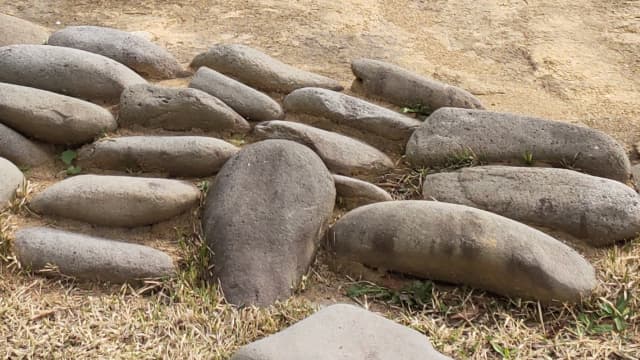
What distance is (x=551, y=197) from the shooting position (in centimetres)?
276

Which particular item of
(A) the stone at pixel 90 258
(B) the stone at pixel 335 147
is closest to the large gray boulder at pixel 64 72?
(B) the stone at pixel 335 147

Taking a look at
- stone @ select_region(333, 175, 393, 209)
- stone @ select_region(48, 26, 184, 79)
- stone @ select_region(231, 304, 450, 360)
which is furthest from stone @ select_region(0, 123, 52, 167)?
stone @ select_region(231, 304, 450, 360)

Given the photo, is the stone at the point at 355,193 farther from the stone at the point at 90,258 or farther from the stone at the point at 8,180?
the stone at the point at 8,180

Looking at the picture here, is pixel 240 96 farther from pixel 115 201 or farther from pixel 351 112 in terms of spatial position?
pixel 115 201

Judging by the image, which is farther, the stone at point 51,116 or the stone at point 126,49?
the stone at point 126,49

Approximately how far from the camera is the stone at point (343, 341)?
82.5 inches

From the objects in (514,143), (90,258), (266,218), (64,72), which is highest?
(64,72)

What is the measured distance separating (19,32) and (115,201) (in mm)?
1415

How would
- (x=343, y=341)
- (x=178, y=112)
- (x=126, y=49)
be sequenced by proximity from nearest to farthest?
1. (x=343, y=341)
2. (x=178, y=112)
3. (x=126, y=49)

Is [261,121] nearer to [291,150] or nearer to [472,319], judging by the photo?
[291,150]

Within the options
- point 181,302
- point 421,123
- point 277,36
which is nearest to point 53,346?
point 181,302

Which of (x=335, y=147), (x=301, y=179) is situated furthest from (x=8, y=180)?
(x=335, y=147)

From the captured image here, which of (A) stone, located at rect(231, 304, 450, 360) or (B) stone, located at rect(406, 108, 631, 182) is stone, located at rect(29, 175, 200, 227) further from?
(B) stone, located at rect(406, 108, 631, 182)

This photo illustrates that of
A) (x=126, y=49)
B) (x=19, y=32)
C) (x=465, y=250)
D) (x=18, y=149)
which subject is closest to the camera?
(x=465, y=250)
